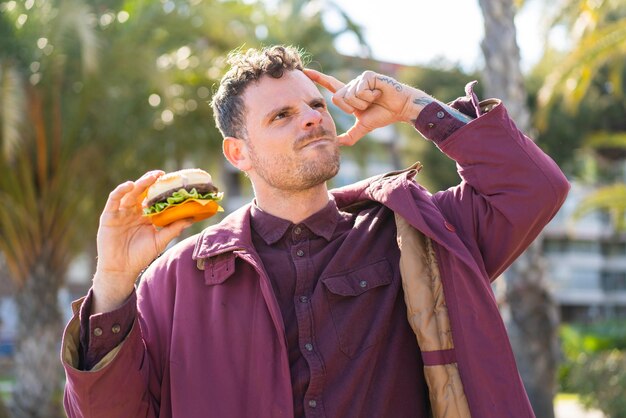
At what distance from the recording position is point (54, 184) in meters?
13.0

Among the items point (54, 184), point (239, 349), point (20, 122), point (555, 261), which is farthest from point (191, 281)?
point (555, 261)

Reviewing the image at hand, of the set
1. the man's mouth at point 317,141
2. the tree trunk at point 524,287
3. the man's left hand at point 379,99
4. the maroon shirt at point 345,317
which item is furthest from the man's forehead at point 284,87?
the tree trunk at point 524,287

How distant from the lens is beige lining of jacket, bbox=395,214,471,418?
2.93m

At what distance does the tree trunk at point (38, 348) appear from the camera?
1270 centimetres

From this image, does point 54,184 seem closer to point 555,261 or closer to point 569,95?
point 569,95

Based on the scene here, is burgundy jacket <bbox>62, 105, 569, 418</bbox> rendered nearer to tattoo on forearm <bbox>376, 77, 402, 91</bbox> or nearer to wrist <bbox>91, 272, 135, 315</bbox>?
wrist <bbox>91, 272, 135, 315</bbox>

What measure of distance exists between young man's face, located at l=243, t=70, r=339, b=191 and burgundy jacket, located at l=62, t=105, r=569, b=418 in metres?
0.23

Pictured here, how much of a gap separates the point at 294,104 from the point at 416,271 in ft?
2.55

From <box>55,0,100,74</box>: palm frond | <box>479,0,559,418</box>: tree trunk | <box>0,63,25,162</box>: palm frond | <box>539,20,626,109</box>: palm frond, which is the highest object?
<box>55,0,100,74</box>: palm frond

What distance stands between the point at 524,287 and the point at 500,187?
21.8ft

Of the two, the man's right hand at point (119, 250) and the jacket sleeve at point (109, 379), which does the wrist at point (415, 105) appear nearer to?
the man's right hand at point (119, 250)

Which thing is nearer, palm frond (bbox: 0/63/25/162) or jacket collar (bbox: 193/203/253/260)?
jacket collar (bbox: 193/203/253/260)

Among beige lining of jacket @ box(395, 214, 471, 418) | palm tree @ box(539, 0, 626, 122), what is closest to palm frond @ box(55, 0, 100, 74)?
palm tree @ box(539, 0, 626, 122)

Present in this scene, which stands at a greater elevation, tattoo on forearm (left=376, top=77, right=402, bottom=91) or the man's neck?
tattoo on forearm (left=376, top=77, right=402, bottom=91)
